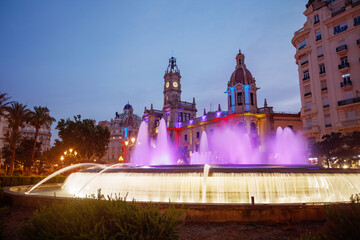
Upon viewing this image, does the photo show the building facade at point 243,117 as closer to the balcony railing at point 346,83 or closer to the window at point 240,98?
the window at point 240,98

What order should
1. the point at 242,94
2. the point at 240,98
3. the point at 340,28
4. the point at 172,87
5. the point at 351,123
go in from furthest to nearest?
the point at 172,87
the point at 240,98
the point at 242,94
the point at 340,28
the point at 351,123

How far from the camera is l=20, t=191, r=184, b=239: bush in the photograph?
13.2 feet

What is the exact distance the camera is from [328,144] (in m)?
23.8

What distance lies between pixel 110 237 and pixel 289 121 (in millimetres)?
43113

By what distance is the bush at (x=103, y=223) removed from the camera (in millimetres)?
4023

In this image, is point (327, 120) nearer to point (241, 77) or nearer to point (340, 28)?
point (340, 28)

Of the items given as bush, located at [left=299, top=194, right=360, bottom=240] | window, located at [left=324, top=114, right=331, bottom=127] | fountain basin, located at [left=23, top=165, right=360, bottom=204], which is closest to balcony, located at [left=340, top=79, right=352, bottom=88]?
window, located at [left=324, top=114, right=331, bottom=127]

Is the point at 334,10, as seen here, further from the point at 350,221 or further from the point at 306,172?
the point at 350,221

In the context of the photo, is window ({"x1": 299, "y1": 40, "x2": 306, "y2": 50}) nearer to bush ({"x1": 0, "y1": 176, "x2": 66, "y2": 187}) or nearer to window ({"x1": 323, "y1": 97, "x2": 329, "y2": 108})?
window ({"x1": 323, "y1": 97, "x2": 329, "y2": 108})

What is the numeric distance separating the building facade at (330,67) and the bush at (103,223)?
30845mm

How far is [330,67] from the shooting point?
104 ft

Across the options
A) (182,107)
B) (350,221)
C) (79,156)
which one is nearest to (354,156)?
(350,221)

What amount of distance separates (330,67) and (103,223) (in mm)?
36460

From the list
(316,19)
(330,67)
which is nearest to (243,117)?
(330,67)
